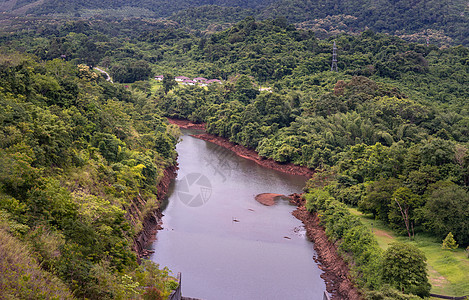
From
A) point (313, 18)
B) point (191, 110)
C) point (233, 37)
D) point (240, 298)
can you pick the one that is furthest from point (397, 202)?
point (313, 18)

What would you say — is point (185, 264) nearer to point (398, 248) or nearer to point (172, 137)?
point (398, 248)

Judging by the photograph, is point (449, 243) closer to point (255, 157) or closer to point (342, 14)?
point (255, 157)

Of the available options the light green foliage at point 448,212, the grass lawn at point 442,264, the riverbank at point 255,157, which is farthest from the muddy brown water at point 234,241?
the light green foliage at point 448,212

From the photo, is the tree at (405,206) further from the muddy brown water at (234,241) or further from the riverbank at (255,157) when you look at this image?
the riverbank at (255,157)

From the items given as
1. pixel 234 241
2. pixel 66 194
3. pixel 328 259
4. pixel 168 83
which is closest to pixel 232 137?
pixel 168 83

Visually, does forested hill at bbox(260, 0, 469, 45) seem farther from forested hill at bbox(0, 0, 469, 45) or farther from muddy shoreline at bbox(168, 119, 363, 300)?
muddy shoreline at bbox(168, 119, 363, 300)

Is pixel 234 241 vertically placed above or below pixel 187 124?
above
